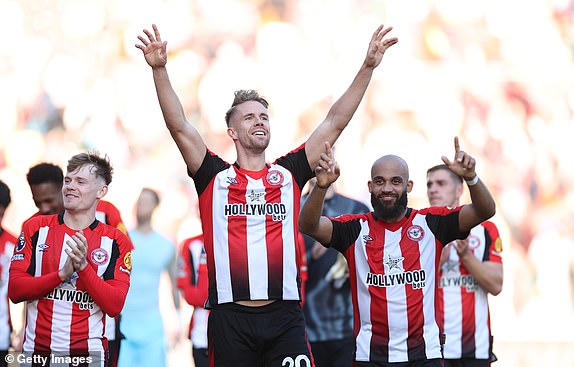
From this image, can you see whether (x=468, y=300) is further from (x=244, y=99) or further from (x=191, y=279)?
(x=191, y=279)

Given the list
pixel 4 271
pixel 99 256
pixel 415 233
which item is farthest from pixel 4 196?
pixel 415 233

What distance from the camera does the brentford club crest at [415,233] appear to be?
5281mm

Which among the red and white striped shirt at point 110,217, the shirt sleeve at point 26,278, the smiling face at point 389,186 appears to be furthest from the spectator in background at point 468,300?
the shirt sleeve at point 26,278

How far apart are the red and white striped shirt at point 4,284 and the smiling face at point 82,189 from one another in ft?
5.89

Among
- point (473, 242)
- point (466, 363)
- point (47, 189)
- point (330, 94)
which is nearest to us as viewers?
point (47, 189)

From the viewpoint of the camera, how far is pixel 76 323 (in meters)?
4.84

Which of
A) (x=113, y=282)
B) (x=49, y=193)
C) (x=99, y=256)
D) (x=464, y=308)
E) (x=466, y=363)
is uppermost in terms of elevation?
(x=49, y=193)

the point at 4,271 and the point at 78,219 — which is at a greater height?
the point at 78,219

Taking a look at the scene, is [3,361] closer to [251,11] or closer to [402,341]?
[402,341]

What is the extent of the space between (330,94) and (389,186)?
6.68 meters

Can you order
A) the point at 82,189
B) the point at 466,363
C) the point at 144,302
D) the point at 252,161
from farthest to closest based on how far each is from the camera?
the point at 144,302, the point at 466,363, the point at 252,161, the point at 82,189

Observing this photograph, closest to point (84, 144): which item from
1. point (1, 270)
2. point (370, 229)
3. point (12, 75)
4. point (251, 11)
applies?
point (12, 75)

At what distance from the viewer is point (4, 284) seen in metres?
6.78

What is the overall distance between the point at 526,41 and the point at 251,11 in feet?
11.0
